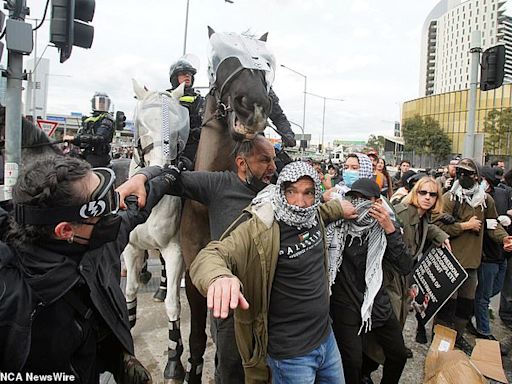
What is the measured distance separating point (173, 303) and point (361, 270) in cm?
150

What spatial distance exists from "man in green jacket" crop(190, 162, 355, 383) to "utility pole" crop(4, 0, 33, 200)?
3.18 metres

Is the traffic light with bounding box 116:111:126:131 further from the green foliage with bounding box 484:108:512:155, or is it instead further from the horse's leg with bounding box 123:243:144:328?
the green foliage with bounding box 484:108:512:155

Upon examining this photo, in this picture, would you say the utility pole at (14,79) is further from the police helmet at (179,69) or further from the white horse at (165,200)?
the white horse at (165,200)

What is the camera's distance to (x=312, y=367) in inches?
93.0

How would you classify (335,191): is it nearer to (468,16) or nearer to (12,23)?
(12,23)

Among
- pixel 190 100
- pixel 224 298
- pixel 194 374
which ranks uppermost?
pixel 190 100

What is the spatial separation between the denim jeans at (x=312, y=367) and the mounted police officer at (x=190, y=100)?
1.71 metres

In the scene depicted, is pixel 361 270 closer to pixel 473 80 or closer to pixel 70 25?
pixel 70 25

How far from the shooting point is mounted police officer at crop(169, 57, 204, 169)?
3.88 m

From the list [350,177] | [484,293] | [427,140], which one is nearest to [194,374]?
[350,177]

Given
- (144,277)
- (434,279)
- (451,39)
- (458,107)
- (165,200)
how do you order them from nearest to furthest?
(165,200) → (434,279) → (144,277) → (458,107) → (451,39)

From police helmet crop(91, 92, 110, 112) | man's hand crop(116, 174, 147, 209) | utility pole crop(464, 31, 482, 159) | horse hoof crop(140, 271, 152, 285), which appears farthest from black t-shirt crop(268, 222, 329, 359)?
utility pole crop(464, 31, 482, 159)

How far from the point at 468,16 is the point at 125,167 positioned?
447 feet

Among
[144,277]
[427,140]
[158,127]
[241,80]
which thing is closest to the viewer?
[241,80]
